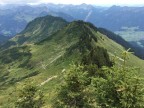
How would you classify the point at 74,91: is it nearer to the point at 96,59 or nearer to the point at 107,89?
the point at 107,89

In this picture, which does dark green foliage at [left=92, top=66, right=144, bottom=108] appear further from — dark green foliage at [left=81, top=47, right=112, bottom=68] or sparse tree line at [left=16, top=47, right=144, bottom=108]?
dark green foliage at [left=81, top=47, right=112, bottom=68]

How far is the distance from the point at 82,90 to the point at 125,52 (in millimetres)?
16025

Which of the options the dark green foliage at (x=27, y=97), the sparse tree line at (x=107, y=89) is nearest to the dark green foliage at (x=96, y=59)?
the dark green foliage at (x=27, y=97)

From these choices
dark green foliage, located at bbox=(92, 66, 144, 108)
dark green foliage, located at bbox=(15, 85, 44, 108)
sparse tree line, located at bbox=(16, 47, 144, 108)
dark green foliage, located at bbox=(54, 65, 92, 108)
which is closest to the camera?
dark green foliage, located at bbox=(92, 66, 144, 108)

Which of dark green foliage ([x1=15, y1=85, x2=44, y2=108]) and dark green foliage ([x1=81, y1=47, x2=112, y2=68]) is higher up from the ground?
dark green foliage ([x1=15, y1=85, x2=44, y2=108])

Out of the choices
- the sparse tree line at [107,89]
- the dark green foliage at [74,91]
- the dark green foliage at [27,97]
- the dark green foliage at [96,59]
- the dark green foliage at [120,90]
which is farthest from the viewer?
the dark green foliage at [96,59]

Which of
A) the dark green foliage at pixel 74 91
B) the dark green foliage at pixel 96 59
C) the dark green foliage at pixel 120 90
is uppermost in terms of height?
the dark green foliage at pixel 120 90

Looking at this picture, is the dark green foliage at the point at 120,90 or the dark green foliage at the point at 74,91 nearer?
the dark green foliage at the point at 120,90

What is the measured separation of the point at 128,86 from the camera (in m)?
42.0

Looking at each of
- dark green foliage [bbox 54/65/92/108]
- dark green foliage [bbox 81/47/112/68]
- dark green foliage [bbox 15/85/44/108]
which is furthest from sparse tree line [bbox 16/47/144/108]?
dark green foliage [bbox 81/47/112/68]

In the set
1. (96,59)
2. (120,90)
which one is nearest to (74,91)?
(120,90)

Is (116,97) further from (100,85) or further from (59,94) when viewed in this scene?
(59,94)

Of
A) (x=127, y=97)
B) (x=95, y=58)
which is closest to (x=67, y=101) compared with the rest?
(x=127, y=97)

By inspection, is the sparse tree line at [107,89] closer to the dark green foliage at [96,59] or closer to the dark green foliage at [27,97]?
the dark green foliage at [27,97]
